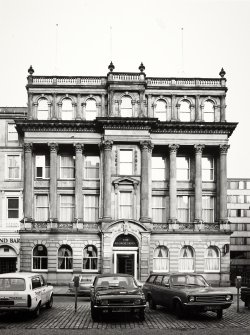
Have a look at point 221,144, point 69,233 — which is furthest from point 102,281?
point 221,144

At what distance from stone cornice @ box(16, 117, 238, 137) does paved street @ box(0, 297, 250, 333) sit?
24551mm

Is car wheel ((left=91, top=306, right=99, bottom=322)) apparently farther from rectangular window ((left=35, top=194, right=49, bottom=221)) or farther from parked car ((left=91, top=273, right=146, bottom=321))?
rectangular window ((left=35, top=194, right=49, bottom=221))

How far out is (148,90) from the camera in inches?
1901

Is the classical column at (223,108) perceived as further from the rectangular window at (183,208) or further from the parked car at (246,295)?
the parked car at (246,295)

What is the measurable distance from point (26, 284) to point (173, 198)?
27528 mm

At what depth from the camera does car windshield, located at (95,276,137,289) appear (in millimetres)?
21328

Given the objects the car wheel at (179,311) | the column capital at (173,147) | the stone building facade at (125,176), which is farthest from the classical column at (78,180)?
the car wheel at (179,311)

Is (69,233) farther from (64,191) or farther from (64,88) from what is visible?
(64,88)

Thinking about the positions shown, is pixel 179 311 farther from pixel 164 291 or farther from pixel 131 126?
pixel 131 126

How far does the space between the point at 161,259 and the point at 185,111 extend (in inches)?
501

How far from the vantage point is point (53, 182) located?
155 ft

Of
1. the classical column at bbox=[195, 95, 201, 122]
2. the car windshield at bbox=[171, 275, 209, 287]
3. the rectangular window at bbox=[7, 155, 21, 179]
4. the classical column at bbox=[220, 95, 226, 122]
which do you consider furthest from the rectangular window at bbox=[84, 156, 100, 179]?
the car windshield at bbox=[171, 275, 209, 287]

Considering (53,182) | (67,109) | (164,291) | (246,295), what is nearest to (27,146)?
(53,182)

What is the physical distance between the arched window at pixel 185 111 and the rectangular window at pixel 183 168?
3469mm
